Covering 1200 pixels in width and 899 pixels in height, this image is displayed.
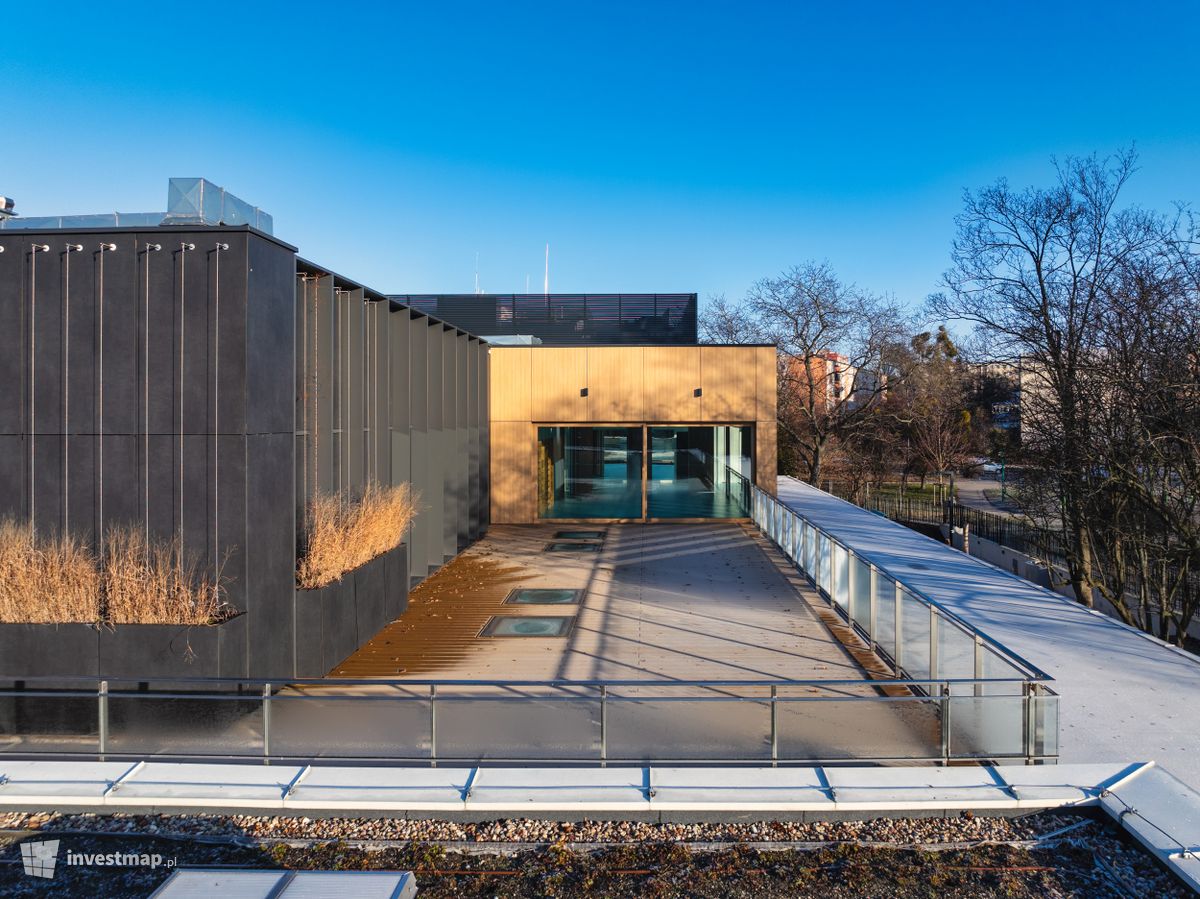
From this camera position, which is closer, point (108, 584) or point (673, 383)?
point (108, 584)

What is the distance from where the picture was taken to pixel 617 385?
1956 cm

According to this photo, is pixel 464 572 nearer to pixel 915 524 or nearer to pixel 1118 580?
pixel 1118 580

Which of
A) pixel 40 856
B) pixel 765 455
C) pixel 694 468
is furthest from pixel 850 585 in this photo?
pixel 694 468

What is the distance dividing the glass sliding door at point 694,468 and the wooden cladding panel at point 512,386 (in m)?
3.12

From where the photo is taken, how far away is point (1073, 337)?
16.8m

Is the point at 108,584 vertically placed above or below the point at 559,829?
above

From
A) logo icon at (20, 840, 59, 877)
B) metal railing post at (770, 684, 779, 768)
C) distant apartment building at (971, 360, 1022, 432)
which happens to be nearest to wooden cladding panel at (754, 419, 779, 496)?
distant apartment building at (971, 360, 1022, 432)

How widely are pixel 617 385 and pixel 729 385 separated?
2698 millimetres

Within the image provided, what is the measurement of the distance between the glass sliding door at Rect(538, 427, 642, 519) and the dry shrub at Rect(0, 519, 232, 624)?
12.7 m

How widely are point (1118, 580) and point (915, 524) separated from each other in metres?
12.5

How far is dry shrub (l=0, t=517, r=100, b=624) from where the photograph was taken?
6.73 m

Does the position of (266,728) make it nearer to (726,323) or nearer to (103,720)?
(103,720)

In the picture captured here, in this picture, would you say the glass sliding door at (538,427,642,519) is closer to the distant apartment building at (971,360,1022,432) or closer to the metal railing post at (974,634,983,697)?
the distant apartment building at (971,360,1022,432)

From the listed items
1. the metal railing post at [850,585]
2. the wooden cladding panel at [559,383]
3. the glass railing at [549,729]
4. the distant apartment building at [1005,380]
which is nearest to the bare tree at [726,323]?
the distant apartment building at [1005,380]
